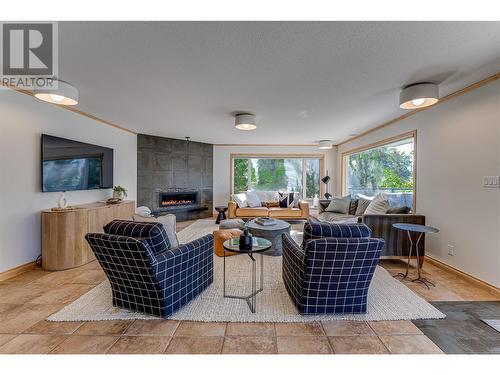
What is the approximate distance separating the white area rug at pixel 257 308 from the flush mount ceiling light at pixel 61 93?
2226mm

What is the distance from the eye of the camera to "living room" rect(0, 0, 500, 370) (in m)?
1.75

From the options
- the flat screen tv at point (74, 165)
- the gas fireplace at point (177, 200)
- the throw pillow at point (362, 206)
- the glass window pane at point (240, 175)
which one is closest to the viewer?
the flat screen tv at point (74, 165)

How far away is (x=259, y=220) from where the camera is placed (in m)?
3.95

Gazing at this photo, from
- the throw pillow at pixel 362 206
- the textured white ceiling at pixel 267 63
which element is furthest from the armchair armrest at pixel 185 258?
the throw pillow at pixel 362 206

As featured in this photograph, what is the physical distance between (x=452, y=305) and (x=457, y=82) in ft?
7.95

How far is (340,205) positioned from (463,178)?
7.69ft

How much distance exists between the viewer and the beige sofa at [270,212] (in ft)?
19.2

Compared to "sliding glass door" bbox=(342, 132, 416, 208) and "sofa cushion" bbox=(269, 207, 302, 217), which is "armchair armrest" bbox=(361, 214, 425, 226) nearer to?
"sliding glass door" bbox=(342, 132, 416, 208)

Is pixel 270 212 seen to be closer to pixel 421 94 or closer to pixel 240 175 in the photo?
pixel 240 175

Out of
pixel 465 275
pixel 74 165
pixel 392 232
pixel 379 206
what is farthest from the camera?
pixel 379 206

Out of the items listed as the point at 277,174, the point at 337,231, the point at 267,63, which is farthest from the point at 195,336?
the point at 277,174

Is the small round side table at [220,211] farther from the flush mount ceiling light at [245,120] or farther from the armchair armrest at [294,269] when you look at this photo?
the armchair armrest at [294,269]

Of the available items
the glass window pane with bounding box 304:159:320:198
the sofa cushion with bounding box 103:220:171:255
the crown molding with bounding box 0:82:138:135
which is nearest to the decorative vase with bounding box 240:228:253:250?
the sofa cushion with bounding box 103:220:171:255
